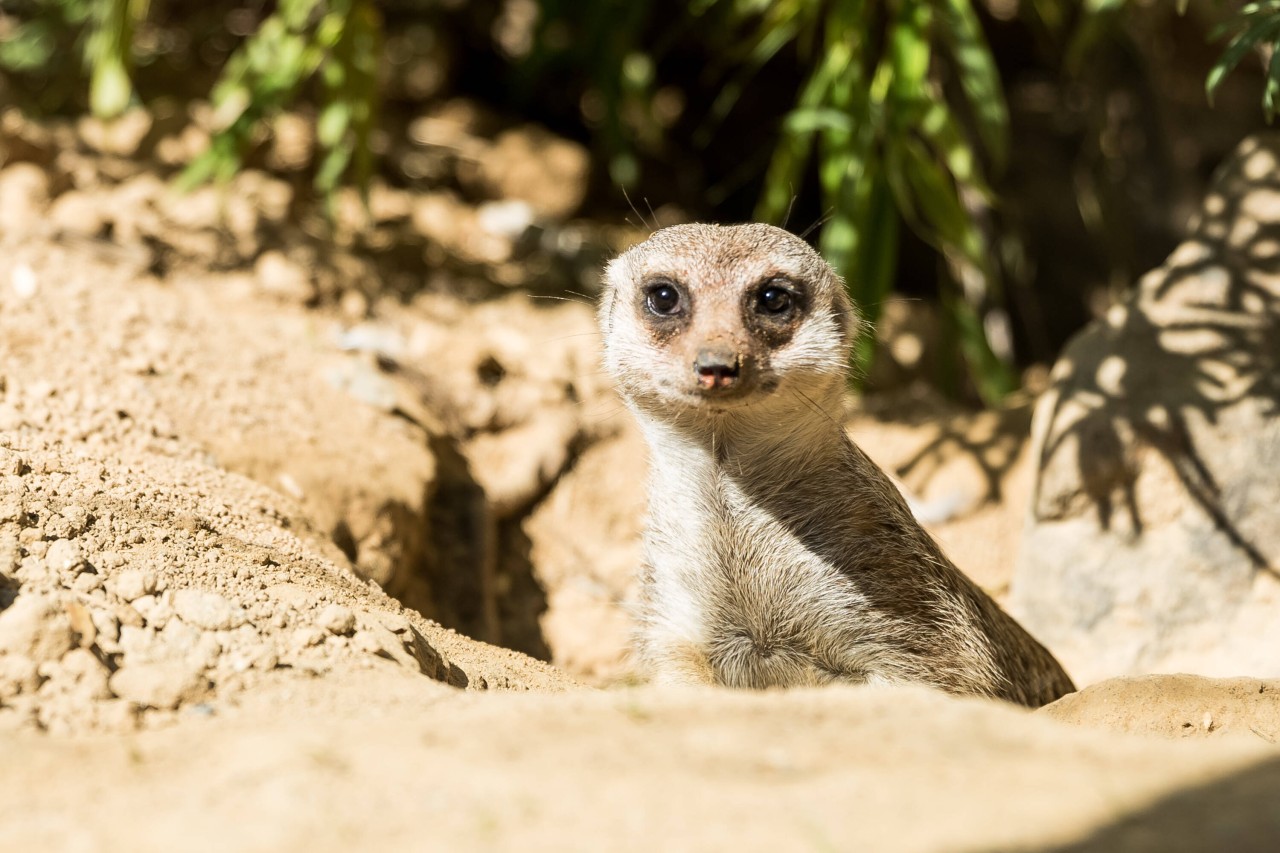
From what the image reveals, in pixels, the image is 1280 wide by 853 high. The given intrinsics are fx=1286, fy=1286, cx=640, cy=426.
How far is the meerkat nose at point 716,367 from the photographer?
3010 mm

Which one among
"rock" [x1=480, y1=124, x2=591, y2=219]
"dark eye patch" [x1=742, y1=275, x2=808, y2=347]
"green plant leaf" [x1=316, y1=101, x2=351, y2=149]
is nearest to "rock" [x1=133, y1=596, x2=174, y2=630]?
"dark eye patch" [x1=742, y1=275, x2=808, y2=347]

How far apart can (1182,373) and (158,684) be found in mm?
3487

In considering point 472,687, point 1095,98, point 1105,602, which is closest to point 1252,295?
point 1105,602

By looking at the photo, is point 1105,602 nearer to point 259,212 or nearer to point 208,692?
point 208,692

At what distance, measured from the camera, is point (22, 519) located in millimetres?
2613

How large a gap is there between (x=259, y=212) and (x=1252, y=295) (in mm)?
4153

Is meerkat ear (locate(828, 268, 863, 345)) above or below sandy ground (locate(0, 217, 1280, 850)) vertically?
above

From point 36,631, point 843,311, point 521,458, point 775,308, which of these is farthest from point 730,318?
point 521,458

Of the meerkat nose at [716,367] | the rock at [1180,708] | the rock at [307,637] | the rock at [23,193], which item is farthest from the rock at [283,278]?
the rock at [1180,708]

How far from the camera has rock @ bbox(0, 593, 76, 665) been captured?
223 cm

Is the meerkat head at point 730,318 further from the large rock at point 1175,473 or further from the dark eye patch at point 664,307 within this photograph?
the large rock at point 1175,473

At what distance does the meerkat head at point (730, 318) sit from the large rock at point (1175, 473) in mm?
1308

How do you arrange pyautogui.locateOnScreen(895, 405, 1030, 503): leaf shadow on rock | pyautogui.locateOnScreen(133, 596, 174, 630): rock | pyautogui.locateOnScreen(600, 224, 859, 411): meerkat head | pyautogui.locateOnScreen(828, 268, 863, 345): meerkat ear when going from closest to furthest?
1. pyautogui.locateOnScreen(133, 596, 174, 630): rock
2. pyautogui.locateOnScreen(600, 224, 859, 411): meerkat head
3. pyautogui.locateOnScreen(828, 268, 863, 345): meerkat ear
4. pyautogui.locateOnScreen(895, 405, 1030, 503): leaf shadow on rock

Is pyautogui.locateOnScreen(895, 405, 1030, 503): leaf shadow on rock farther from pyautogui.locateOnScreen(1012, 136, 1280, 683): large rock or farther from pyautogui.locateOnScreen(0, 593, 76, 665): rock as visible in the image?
pyautogui.locateOnScreen(0, 593, 76, 665): rock
